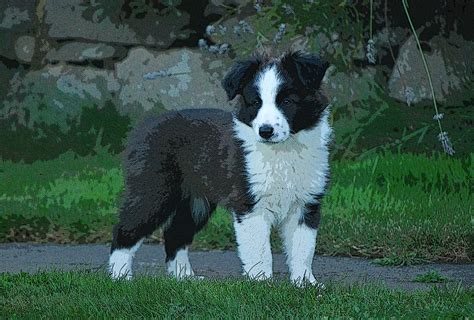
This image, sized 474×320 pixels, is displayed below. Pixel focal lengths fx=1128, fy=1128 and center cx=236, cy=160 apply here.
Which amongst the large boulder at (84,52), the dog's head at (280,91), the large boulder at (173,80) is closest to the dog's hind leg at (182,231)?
the dog's head at (280,91)

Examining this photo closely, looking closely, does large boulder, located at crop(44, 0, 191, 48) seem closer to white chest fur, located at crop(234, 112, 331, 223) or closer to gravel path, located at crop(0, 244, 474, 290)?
gravel path, located at crop(0, 244, 474, 290)

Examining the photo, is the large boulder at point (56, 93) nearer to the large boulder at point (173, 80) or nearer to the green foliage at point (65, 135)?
the green foliage at point (65, 135)

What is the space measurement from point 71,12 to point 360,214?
5.79 meters

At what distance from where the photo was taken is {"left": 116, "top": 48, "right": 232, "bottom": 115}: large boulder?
12320 mm

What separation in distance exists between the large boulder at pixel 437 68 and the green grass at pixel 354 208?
181 centimetres

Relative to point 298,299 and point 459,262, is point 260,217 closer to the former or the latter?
point 298,299

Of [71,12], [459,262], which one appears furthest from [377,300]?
[71,12]

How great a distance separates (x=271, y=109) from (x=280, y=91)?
0.12 m

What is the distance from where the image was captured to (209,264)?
24.4 feet

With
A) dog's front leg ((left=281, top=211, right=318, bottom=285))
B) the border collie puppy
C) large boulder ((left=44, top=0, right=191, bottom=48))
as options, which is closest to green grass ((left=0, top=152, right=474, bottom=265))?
dog's front leg ((left=281, top=211, right=318, bottom=285))

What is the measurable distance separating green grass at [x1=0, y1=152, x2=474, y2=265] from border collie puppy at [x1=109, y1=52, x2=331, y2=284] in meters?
1.35

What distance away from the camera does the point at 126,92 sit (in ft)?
Answer: 40.9

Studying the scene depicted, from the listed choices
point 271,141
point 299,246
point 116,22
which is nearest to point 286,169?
point 271,141

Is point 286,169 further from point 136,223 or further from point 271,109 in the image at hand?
point 136,223
